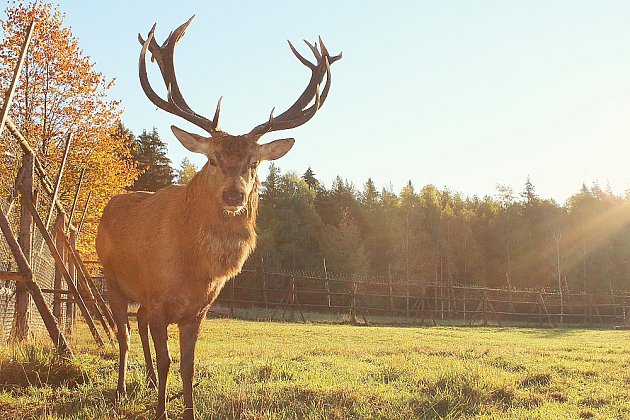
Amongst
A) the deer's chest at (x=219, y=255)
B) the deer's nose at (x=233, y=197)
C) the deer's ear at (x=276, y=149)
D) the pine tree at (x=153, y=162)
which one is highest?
the pine tree at (x=153, y=162)

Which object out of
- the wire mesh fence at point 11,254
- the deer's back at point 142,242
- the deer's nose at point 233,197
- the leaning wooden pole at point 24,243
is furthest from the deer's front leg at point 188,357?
the leaning wooden pole at point 24,243

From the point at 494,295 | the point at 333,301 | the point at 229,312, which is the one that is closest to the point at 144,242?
the point at 229,312

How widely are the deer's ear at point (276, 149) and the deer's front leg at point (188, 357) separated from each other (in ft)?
5.07

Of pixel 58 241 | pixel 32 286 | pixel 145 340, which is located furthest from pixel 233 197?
A: pixel 58 241

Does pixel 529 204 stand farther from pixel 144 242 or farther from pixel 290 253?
pixel 144 242

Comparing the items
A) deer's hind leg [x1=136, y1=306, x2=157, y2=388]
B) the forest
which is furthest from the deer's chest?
the forest

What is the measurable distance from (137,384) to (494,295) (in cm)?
3315

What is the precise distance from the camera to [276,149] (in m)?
5.27

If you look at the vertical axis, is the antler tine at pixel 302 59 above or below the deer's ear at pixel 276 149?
above

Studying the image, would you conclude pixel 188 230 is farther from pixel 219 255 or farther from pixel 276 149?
pixel 276 149

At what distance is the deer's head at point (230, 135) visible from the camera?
14.9 feet

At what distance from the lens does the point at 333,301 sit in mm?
30281

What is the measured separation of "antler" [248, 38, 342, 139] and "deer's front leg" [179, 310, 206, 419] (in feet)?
5.78

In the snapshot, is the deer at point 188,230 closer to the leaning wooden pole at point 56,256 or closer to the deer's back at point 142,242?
the deer's back at point 142,242
